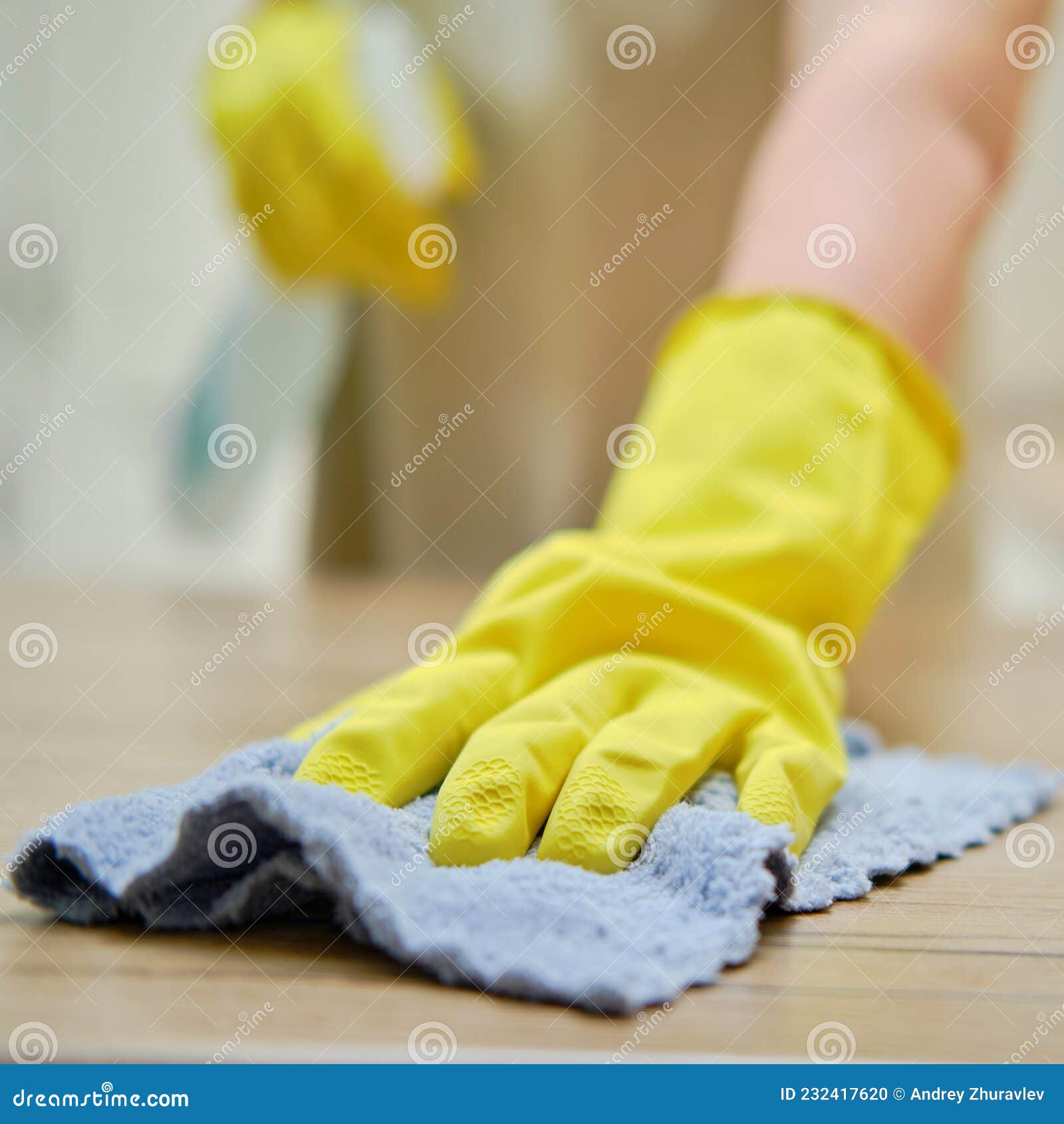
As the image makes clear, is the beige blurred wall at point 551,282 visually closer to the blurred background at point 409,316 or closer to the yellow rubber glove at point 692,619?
the blurred background at point 409,316

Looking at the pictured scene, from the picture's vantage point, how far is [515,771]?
0.38 meters

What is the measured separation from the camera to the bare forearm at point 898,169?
0.61m

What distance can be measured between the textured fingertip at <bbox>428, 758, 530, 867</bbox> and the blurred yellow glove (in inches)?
36.3

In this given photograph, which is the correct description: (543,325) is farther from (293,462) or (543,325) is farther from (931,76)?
(931,76)

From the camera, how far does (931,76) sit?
63 centimetres

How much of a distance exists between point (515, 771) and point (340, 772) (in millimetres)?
62

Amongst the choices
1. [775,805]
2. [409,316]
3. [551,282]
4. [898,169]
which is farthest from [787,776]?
[409,316]

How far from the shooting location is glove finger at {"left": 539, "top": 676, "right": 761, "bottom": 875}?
0.37 m

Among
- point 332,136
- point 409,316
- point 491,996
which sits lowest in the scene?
point 491,996

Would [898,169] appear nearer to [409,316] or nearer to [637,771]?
[637,771]

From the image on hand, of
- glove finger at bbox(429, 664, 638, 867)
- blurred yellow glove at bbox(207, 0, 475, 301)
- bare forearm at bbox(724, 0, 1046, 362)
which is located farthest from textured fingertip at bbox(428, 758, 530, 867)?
blurred yellow glove at bbox(207, 0, 475, 301)

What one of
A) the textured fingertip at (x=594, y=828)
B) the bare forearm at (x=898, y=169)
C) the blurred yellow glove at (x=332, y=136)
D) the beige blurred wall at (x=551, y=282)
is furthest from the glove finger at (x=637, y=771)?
the beige blurred wall at (x=551, y=282)

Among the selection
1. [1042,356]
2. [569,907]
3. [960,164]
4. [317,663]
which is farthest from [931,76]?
[1042,356]

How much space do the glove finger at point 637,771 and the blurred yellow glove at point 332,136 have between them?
89 cm
